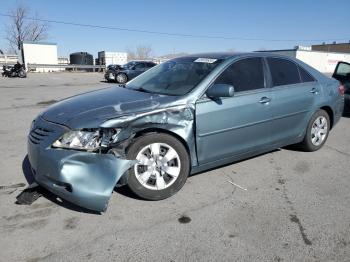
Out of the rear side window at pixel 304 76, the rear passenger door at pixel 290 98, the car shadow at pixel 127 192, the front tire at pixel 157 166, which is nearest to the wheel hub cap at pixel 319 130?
the rear passenger door at pixel 290 98

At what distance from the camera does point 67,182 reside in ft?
11.1

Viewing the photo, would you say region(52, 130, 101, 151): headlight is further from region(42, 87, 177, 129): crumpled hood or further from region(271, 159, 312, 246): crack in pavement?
region(271, 159, 312, 246): crack in pavement

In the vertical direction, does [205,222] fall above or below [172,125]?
below

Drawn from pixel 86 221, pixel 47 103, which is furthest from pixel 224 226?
pixel 47 103

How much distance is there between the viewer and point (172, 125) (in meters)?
3.87

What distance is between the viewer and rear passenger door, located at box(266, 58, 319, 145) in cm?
491

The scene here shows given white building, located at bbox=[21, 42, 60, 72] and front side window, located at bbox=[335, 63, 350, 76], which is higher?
white building, located at bbox=[21, 42, 60, 72]

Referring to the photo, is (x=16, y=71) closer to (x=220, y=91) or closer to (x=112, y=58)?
(x=112, y=58)

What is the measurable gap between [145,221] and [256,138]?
1.98 metres

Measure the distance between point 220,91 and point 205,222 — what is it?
1496 mm

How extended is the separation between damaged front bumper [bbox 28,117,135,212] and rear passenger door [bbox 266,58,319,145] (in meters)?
2.43

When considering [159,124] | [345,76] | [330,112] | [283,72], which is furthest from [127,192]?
[345,76]

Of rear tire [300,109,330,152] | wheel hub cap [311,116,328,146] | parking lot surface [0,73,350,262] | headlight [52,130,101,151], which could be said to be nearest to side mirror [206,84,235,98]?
parking lot surface [0,73,350,262]

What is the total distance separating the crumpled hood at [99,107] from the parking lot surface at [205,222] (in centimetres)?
90
